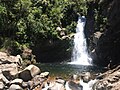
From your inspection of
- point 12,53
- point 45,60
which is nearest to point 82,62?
point 45,60

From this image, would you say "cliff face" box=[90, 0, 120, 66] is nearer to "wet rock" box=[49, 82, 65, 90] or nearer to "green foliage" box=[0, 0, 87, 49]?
"green foliage" box=[0, 0, 87, 49]

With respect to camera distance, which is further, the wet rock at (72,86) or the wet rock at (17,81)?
the wet rock at (17,81)

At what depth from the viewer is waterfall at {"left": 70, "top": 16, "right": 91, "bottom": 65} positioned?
54703mm

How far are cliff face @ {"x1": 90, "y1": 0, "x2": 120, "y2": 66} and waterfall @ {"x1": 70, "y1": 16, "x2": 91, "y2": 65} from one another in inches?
164

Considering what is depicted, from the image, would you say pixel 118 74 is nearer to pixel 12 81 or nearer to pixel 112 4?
pixel 12 81

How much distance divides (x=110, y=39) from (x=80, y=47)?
33.1 ft

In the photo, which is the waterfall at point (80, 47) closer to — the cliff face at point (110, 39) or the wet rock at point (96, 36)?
the wet rock at point (96, 36)

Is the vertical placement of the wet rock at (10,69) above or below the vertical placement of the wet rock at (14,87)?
above

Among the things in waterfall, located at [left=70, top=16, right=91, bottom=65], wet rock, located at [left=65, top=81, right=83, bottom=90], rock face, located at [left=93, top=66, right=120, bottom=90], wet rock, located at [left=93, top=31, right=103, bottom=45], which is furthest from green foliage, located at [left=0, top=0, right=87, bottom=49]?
rock face, located at [left=93, top=66, right=120, bottom=90]

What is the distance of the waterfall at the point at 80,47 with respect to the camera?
2154 inches

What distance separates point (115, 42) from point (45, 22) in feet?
44.4

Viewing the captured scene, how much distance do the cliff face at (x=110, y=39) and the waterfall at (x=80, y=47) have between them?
4155 millimetres

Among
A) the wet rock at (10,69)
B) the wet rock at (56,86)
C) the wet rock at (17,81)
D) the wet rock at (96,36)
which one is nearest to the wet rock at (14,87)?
the wet rock at (17,81)

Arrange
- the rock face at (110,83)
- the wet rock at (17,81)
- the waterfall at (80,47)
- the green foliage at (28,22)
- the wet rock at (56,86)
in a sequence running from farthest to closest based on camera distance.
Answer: the waterfall at (80,47)
the green foliage at (28,22)
the wet rock at (17,81)
the wet rock at (56,86)
the rock face at (110,83)
